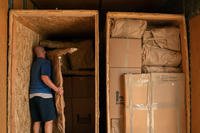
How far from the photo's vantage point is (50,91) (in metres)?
3.32

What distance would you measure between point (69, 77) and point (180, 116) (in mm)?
1750

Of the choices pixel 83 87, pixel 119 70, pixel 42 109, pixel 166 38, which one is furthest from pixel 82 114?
pixel 166 38

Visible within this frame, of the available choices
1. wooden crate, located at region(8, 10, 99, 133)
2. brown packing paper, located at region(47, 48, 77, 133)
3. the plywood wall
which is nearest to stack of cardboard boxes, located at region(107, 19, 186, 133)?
wooden crate, located at region(8, 10, 99, 133)

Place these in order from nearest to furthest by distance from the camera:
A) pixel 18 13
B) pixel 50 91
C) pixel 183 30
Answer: pixel 18 13
pixel 183 30
pixel 50 91

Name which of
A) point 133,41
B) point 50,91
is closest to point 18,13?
point 50,91

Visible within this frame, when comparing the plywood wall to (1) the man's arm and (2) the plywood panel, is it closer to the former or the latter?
(1) the man's arm

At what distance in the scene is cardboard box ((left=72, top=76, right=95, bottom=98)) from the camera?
155 inches

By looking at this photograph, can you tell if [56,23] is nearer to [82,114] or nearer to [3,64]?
[3,64]

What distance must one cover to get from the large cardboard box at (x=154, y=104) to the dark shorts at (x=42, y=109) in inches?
37.0

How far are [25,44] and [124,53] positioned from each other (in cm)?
123

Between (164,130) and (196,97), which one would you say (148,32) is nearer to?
(196,97)

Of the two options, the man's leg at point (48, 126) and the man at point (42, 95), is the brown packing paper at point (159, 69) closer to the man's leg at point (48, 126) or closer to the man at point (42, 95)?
the man at point (42, 95)

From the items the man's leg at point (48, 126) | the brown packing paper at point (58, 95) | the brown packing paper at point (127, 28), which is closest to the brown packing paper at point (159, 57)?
the brown packing paper at point (127, 28)

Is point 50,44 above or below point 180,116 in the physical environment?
above
